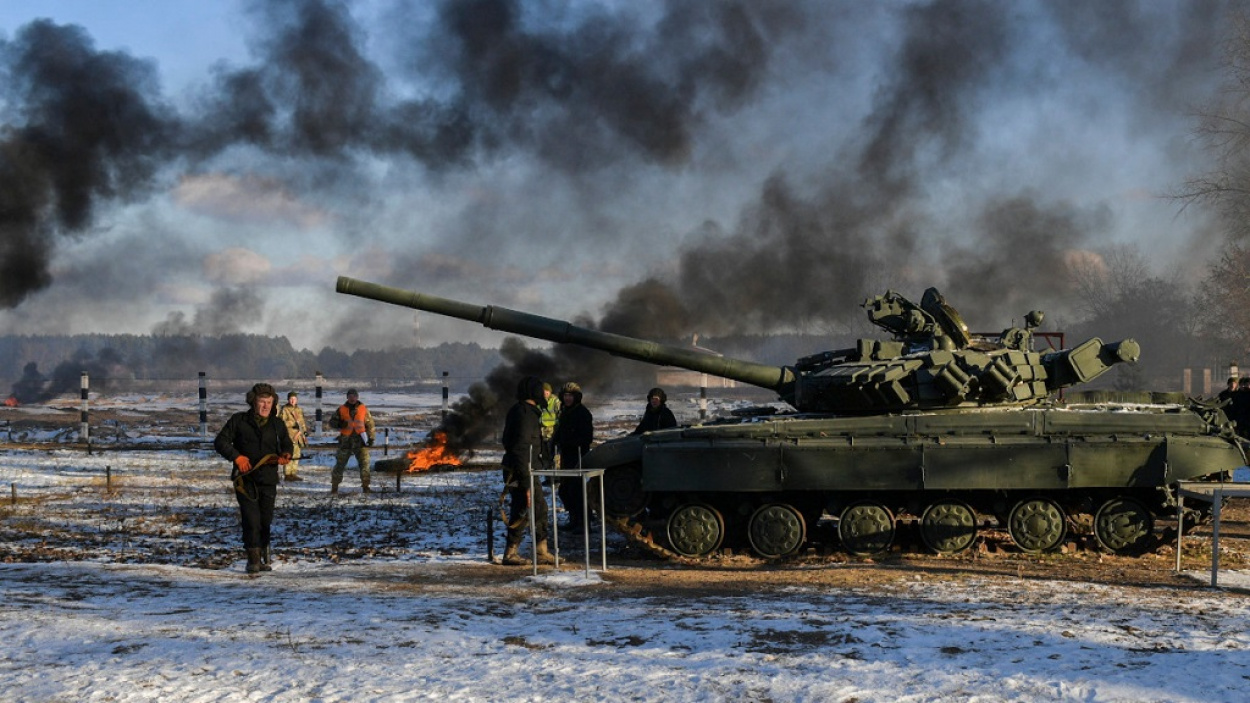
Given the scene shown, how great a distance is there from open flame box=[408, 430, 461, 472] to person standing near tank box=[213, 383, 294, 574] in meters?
10.9

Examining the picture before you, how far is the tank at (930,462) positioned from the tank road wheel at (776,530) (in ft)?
0.05

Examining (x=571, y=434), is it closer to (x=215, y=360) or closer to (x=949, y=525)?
(x=949, y=525)

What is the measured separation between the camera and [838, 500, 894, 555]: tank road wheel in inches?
475

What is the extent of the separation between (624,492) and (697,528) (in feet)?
2.87

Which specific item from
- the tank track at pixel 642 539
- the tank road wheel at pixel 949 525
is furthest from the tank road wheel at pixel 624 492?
the tank road wheel at pixel 949 525

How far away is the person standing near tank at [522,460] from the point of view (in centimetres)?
1128

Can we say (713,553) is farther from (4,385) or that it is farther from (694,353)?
(4,385)

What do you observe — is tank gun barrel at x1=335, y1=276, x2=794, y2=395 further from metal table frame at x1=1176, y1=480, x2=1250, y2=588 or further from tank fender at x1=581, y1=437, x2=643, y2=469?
metal table frame at x1=1176, y1=480, x2=1250, y2=588

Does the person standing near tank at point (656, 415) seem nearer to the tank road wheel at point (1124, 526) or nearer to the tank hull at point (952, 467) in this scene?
the tank hull at point (952, 467)

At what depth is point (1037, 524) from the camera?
1195 cm

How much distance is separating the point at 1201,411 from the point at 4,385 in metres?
79.0

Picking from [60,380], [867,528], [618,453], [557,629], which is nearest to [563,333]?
[618,453]

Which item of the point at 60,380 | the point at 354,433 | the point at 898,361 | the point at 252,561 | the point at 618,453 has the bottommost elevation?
the point at 252,561

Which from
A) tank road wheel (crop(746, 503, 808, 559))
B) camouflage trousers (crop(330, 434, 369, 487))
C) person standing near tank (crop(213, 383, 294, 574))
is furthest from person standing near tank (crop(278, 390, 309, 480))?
tank road wheel (crop(746, 503, 808, 559))
